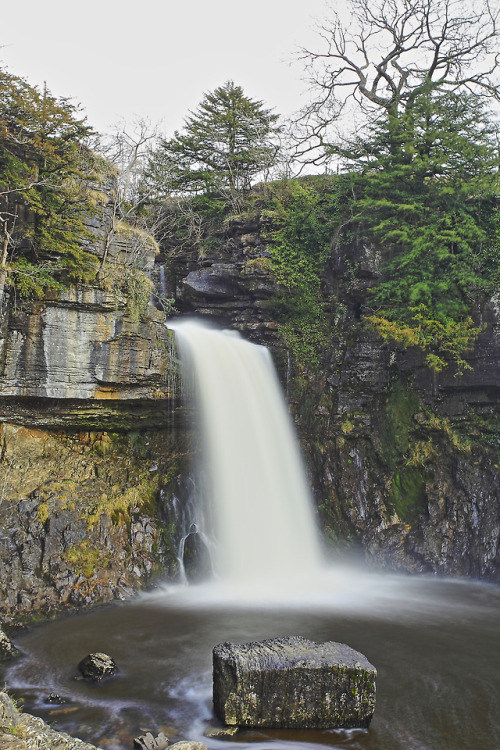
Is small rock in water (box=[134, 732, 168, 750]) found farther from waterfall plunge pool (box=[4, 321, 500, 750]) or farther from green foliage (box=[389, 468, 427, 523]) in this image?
green foliage (box=[389, 468, 427, 523])

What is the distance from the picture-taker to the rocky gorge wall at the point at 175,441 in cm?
1195

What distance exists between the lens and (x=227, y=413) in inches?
591

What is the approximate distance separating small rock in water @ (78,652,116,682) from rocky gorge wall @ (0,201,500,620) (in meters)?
3.52

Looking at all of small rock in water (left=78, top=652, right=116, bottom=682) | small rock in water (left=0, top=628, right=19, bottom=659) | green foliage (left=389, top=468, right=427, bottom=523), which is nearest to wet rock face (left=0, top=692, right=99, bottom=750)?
small rock in water (left=78, top=652, right=116, bottom=682)

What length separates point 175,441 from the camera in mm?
15398

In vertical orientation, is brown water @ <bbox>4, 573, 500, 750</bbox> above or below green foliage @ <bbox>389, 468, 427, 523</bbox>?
below

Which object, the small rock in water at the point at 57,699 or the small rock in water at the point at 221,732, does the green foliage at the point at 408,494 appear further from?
the small rock in water at the point at 57,699

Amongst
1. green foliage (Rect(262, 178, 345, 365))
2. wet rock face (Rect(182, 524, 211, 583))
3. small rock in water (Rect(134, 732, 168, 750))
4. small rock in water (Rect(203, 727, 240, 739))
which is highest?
green foliage (Rect(262, 178, 345, 365))

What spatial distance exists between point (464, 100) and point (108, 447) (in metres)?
15.4

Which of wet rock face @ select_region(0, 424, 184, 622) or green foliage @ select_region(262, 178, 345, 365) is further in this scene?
green foliage @ select_region(262, 178, 345, 365)

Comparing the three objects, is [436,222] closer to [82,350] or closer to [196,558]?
[82,350]

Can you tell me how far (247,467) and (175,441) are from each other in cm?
233

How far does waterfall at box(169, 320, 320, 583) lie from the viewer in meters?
13.8

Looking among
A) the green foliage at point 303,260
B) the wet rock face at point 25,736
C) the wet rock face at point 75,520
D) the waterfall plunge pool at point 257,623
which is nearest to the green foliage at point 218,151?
the green foliage at point 303,260
